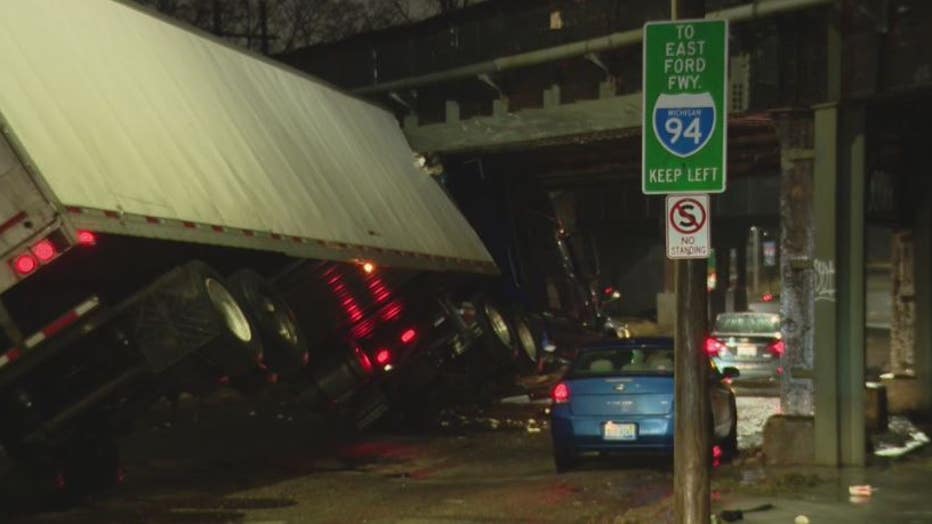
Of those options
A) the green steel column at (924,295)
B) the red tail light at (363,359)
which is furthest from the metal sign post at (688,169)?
the green steel column at (924,295)

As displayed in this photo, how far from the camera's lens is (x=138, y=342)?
934 cm

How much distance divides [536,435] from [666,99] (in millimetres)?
8981

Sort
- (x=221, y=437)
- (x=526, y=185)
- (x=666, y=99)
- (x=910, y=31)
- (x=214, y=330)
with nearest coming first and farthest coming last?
1. (x=666, y=99)
2. (x=214, y=330)
3. (x=910, y=31)
4. (x=221, y=437)
5. (x=526, y=185)

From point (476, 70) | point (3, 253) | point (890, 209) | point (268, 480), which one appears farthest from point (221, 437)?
point (890, 209)

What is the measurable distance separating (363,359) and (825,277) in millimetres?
5995

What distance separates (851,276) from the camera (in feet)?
39.6

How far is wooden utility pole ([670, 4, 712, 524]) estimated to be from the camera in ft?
24.8

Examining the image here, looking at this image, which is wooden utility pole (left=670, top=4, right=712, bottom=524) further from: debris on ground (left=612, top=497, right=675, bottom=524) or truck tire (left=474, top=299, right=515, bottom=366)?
truck tire (left=474, top=299, right=515, bottom=366)

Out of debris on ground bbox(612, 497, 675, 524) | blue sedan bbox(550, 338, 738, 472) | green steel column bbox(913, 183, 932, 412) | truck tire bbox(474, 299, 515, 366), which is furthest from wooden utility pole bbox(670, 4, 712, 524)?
green steel column bbox(913, 183, 932, 412)

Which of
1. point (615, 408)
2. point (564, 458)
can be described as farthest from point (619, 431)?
point (564, 458)

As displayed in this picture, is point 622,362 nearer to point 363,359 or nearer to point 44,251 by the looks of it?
point 363,359

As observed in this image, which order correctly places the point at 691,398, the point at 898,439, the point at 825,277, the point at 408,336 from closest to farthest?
the point at 691,398 < the point at 825,277 < the point at 898,439 < the point at 408,336

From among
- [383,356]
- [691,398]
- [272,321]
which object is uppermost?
[691,398]

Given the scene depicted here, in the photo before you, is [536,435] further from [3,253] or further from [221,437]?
[3,253]
